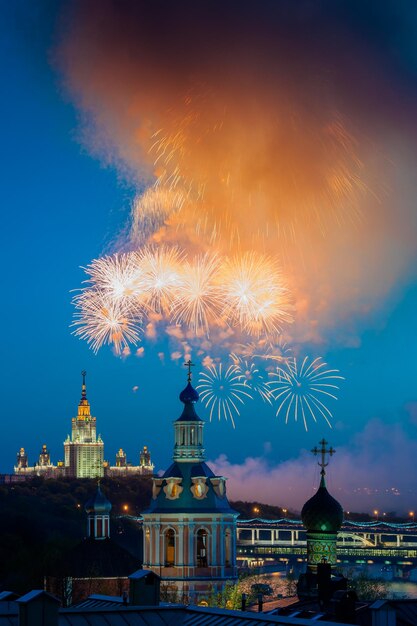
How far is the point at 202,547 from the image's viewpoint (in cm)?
6856

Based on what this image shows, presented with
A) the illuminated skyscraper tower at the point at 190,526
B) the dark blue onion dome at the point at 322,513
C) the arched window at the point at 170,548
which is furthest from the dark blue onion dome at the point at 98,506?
the dark blue onion dome at the point at 322,513

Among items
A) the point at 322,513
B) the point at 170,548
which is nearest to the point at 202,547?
the point at 170,548

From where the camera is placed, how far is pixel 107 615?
28.4 meters

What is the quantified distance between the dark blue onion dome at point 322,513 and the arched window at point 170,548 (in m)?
16.2

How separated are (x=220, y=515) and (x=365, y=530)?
277ft

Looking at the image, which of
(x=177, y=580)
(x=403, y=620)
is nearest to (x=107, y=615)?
(x=403, y=620)

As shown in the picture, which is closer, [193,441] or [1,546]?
[193,441]

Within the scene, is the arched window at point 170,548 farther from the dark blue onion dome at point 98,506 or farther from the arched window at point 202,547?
the dark blue onion dome at point 98,506

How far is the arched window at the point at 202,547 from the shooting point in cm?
6812

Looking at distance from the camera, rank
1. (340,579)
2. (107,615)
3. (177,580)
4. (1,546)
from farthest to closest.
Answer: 1. (1,546)
2. (177,580)
3. (340,579)
4. (107,615)

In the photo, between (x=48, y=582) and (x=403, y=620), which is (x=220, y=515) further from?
(x=403, y=620)

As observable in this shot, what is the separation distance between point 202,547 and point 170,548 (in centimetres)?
148

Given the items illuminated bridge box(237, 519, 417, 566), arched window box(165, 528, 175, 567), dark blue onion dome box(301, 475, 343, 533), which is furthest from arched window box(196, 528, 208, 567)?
illuminated bridge box(237, 519, 417, 566)

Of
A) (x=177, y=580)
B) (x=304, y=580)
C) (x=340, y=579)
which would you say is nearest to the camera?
(x=340, y=579)
